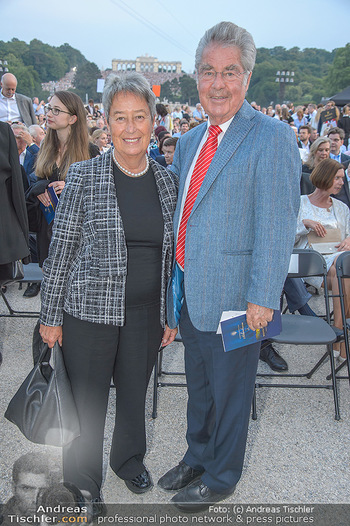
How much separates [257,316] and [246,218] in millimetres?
431

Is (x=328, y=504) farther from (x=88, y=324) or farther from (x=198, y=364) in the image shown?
(x=88, y=324)

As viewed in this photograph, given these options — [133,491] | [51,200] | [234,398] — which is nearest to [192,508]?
[133,491]

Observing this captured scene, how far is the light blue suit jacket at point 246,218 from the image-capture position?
72.3 inches

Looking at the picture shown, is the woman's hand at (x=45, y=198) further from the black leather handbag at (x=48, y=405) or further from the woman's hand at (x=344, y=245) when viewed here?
the woman's hand at (x=344, y=245)

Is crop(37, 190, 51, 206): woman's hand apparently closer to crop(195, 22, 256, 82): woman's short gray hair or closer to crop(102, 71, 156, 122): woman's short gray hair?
crop(102, 71, 156, 122): woman's short gray hair

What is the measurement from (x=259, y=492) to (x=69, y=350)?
1347 mm

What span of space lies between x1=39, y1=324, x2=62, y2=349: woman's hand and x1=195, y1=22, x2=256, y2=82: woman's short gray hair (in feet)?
4.69

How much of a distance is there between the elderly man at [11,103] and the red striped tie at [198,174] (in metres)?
6.22

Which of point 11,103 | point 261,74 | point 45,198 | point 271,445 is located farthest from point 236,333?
point 261,74

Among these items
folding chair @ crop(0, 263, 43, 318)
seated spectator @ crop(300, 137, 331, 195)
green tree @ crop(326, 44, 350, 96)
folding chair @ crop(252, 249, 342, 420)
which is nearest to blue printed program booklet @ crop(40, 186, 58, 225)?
folding chair @ crop(0, 263, 43, 318)

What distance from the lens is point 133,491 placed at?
2.40 m

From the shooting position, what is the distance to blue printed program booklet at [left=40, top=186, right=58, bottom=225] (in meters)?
3.52

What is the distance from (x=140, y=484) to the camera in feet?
7.91

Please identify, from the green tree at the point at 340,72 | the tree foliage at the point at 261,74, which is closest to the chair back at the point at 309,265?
the tree foliage at the point at 261,74
